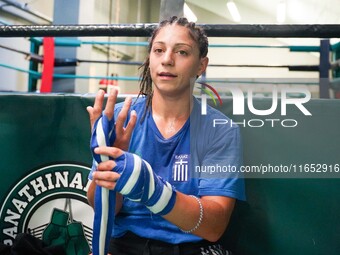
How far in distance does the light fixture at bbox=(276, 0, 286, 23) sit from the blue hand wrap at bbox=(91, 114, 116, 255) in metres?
7.91

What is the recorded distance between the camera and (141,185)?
2.61 feet

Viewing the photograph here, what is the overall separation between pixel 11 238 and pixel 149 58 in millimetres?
717

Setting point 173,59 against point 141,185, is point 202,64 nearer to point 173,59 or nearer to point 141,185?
point 173,59

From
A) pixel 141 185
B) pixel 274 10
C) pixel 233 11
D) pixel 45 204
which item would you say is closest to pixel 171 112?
pixel 141 185

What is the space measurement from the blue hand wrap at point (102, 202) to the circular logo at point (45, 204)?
0.36 metres

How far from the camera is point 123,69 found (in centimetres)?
890

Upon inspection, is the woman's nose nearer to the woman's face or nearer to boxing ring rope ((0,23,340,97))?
the woman's face

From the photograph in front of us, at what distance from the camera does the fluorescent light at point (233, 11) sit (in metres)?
9.15

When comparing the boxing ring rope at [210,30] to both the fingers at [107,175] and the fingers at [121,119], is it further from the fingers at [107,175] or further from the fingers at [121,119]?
the fingers at [107,175]

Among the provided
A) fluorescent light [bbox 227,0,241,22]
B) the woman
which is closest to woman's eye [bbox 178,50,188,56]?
the woman

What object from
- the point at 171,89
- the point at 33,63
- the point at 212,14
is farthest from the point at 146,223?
the point at 212,14

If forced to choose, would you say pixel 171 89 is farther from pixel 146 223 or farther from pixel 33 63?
pixel 33 63

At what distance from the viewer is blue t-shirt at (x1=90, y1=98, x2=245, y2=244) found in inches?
→ 39.4

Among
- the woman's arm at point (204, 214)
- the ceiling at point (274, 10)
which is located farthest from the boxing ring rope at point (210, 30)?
the ceiling at point (274, 10)
